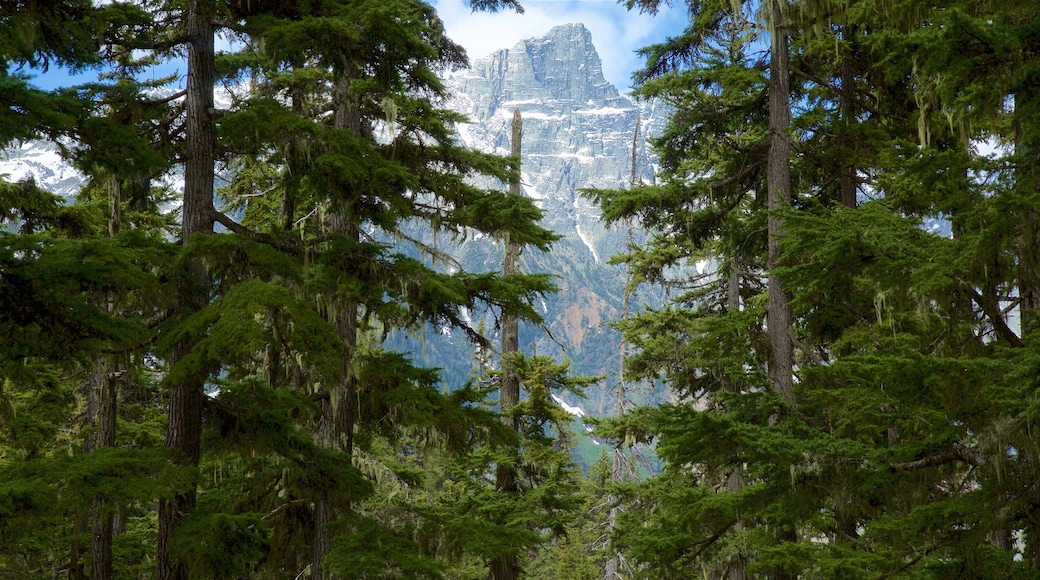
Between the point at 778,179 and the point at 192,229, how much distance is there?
830cm

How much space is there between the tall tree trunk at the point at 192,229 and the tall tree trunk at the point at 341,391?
1.75 m

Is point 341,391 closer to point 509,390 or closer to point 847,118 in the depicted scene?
point 509,390

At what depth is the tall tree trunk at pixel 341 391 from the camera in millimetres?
10344

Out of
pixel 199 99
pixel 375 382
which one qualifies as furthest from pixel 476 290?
pixel 199 99

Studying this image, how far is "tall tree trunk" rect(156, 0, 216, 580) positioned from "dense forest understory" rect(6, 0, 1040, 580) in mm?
33

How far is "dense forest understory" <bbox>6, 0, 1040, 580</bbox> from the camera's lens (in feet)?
22.1

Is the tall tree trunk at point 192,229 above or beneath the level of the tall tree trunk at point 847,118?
beneath

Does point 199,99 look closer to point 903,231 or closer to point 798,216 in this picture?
point 798,216

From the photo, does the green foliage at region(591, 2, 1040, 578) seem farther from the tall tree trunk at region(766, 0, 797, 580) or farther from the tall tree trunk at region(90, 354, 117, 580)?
the tall tree trunk at region(90, 354, 117, 580)

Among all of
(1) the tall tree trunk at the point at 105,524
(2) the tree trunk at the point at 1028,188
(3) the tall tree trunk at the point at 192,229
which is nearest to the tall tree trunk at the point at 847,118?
(2) the tree trunk at the point at 1028,188

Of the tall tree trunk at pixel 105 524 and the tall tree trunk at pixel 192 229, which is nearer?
the tall tree trunk at pixel 192 229

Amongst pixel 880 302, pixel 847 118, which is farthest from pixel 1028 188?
pixel 847 118

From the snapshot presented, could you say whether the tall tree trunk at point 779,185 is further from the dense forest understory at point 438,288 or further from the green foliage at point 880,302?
the green foliage at point 880,302

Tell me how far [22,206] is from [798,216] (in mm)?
11474
